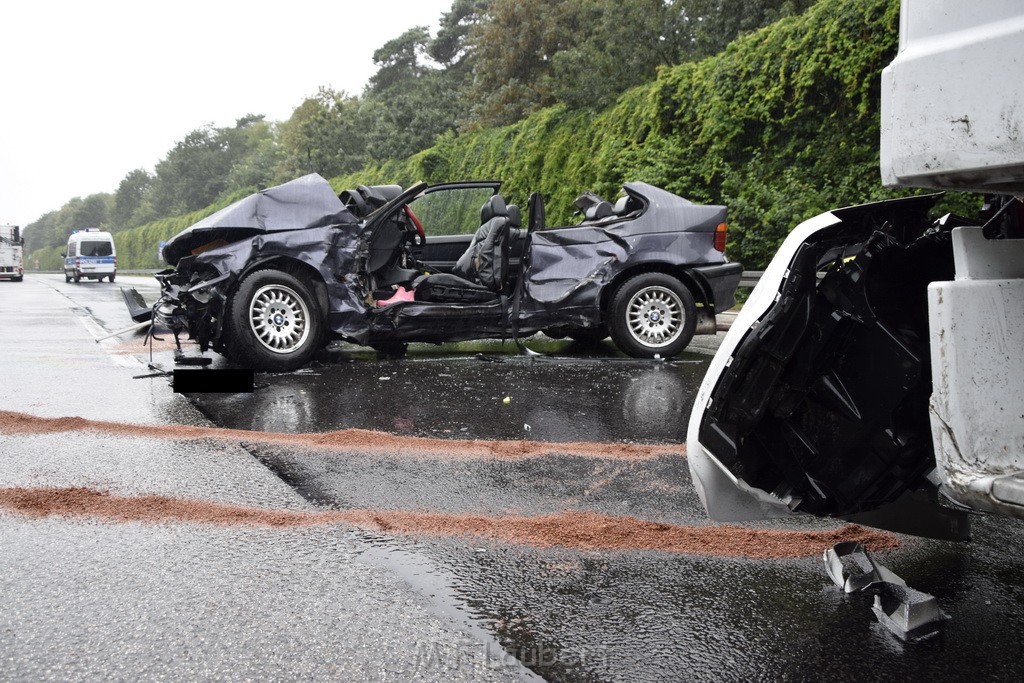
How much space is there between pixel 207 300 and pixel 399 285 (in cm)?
176

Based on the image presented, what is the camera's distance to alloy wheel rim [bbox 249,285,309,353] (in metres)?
7.35

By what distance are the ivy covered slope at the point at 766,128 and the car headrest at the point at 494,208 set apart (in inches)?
264

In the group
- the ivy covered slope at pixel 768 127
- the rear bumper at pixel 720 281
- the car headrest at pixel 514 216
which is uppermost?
the ivy covered slope at pixel 768 127

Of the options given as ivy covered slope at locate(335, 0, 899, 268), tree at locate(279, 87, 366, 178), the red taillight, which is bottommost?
the red taillight

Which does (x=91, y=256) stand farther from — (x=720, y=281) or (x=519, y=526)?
(x=519, y=526)

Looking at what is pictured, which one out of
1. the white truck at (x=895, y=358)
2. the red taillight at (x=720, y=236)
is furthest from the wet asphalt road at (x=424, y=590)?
the red taillight at (x=720, y=236)

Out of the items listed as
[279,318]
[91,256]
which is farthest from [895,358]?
[91,256]

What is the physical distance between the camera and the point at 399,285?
26.9 feet

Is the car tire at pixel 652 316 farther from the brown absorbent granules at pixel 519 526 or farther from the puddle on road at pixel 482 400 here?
the brown absorbent granules at pixel 519 526

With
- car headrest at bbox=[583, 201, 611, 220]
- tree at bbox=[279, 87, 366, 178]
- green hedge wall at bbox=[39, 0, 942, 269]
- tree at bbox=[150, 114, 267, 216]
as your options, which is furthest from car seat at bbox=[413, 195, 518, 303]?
tree at bbox=[150, 114, 267, 216]

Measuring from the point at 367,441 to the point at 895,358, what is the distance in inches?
123

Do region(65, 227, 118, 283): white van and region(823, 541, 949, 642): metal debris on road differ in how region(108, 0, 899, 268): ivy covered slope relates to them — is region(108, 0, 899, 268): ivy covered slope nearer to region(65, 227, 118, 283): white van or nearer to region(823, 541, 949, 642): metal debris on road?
region(823, 541, 949, 642): metal debris on road

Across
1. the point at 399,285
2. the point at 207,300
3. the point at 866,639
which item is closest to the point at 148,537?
the point at 866,639

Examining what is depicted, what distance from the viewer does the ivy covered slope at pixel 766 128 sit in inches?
505
